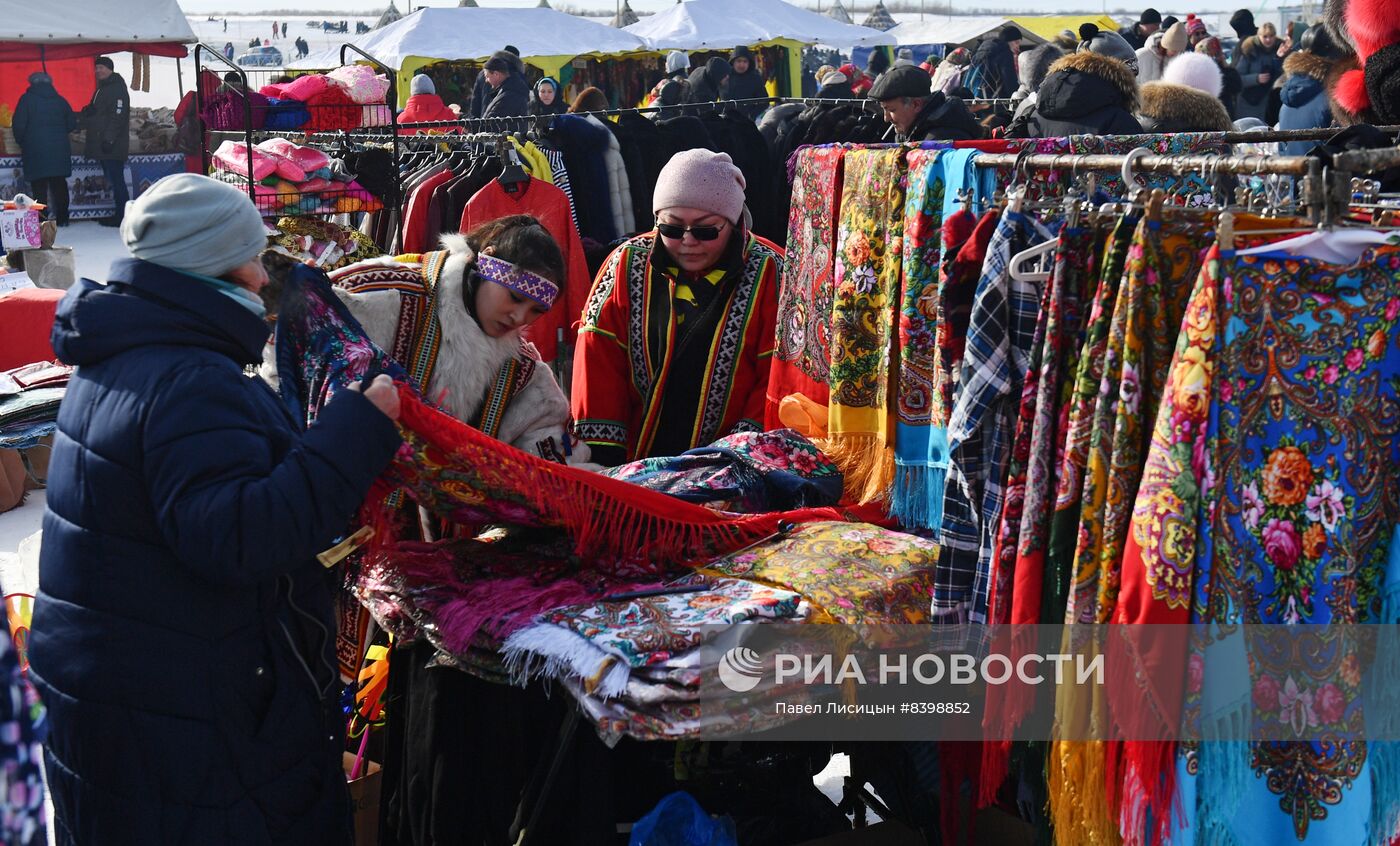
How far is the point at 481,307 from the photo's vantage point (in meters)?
2.96

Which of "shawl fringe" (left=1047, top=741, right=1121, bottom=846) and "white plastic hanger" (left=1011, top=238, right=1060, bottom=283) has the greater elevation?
"white plastic hanger" (left=1011, top=238, right=1060, bottom=283)

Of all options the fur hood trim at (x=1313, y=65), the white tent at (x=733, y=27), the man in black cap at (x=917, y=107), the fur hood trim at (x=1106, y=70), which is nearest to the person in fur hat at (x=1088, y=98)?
the fur hood trim at (x=1106, y=70)

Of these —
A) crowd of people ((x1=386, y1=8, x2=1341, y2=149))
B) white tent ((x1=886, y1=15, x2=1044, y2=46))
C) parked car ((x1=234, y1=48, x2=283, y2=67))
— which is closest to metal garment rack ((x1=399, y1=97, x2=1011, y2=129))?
crowd of people ((x1=386, y1=8, x2=1341, y2=149))

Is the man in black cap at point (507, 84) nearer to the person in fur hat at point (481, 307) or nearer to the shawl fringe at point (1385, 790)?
the person in fur hat at point (481, 307)

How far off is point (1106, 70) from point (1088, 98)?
0.46ft

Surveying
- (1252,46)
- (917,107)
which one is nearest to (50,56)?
(1252,46)

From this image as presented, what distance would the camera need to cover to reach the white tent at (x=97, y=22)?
16.1 metres

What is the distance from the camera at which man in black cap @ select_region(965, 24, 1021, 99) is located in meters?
12.2

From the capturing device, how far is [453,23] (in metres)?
18.3

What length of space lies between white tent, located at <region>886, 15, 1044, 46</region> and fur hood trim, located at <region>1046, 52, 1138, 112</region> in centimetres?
1438

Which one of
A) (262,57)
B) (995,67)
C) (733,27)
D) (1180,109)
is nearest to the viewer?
(1180,109)

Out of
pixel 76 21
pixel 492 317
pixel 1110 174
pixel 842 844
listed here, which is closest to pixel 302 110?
pixel 492 317

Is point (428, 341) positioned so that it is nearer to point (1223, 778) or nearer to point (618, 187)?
point (1223, 778)

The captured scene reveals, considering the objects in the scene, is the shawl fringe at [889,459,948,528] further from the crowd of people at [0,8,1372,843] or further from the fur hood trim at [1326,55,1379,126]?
the fur hood trim at [1326,55,1379,126]
